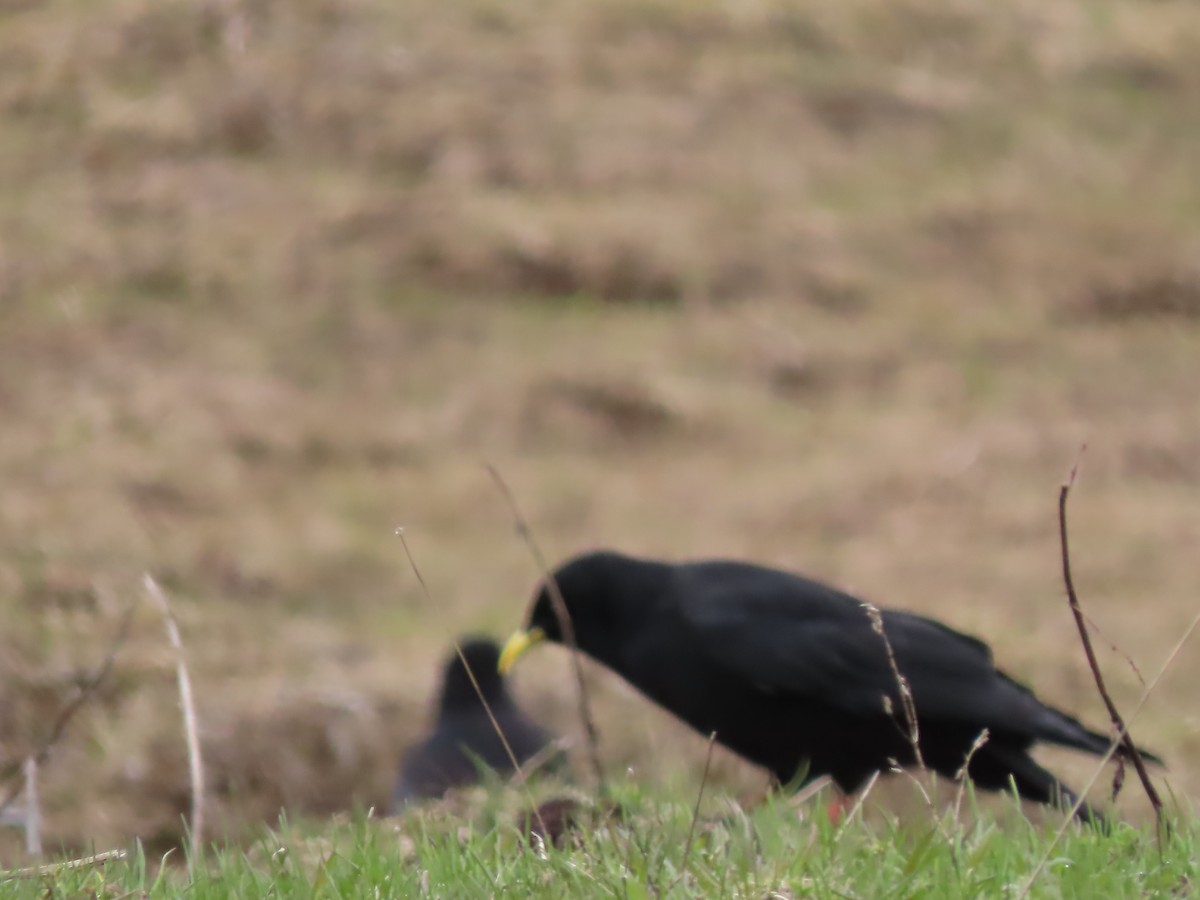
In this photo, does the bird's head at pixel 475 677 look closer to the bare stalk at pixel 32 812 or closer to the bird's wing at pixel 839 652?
the bird's wing at pixel 839 652

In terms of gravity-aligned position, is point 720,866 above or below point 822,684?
above

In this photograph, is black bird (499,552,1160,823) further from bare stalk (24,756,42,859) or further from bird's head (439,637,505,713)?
bare stalk (24,756,42,859)

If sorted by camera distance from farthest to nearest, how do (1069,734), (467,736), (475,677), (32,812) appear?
(475,677) < (467,736) < (1069,734) < (32,812)

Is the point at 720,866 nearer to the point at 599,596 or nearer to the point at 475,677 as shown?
the point at 599,596

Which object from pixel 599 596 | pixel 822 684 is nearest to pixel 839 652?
pixel 822 684

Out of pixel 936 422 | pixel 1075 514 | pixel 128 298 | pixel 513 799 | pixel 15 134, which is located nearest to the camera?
pixel 513 799

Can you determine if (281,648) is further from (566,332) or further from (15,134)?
(15,134)

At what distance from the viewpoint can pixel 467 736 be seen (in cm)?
655

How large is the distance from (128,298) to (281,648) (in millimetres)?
5198

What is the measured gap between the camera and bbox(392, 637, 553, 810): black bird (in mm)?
6145

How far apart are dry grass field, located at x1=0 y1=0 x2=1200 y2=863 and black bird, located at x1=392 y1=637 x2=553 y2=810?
56 cm

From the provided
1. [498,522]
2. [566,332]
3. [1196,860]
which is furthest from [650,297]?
[1196,860]

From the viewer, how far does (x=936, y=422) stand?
39.3ft

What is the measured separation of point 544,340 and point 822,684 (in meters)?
7.93
